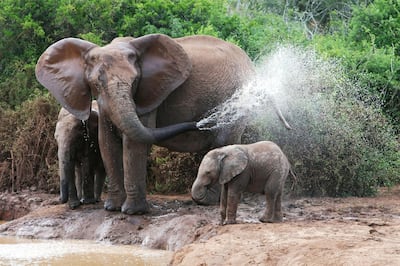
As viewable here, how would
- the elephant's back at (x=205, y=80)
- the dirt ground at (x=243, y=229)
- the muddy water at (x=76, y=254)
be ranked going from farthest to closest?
the elephant's back at (x=205, y=80), the muddy water at (x=76, y=254), the dirt ground at (x=243, y=229)

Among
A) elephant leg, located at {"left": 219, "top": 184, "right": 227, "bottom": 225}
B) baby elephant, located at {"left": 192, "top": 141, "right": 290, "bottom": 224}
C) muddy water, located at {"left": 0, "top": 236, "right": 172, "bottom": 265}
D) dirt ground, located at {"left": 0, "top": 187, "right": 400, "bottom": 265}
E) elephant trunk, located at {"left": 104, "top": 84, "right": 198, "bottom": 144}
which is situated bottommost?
muddy water, located at {"left": 0, "top": 236, "right": 172, "bottom": 265}

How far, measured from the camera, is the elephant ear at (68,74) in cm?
1153

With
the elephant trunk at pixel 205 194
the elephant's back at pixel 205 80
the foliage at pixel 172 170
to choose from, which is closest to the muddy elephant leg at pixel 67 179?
the elephant's back at pixel 205 80

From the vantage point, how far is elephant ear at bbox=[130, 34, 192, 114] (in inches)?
457

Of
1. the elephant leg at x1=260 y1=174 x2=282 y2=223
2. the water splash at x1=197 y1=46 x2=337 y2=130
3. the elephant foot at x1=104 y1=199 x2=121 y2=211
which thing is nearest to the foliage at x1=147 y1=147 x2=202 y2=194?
the water splash at x1=197 y1=46 x2=337 y2=130

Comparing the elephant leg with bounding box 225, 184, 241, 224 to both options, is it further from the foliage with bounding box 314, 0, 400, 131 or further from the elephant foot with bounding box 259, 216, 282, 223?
the foliage with bounding box 314, 0, 400, 131

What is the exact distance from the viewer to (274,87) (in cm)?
1323

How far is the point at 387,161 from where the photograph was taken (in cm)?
1399

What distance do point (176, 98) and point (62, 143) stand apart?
1714 mm

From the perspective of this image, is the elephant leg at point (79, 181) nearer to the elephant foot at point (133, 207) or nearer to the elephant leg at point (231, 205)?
the elephant foot at point (133, 207)

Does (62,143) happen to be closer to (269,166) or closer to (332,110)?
(269,166)

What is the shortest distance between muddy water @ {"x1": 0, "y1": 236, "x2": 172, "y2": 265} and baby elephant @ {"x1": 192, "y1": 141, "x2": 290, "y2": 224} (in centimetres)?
89

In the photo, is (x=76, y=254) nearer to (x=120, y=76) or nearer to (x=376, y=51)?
(x=120, y=76)

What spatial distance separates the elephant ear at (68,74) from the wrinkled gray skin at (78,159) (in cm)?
36
